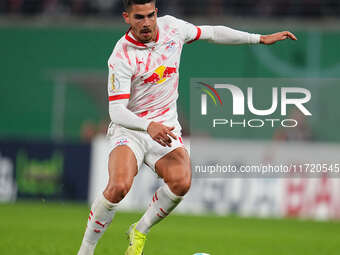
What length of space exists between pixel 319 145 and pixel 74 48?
9016 millimetres

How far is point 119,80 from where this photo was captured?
6.34 meters

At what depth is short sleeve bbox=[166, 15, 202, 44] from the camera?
701 centimetres

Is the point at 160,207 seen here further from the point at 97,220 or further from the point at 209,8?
the point at 209,8

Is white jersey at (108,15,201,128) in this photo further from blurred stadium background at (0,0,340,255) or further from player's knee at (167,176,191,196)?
blurred stadium background at (0,0,340,255)

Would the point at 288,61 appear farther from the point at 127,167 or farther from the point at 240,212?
Result: the point at 127,167

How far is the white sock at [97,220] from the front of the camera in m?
6.30

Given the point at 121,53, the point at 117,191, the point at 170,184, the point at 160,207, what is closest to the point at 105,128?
the point at 160,207

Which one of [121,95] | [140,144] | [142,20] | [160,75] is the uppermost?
[142,20]

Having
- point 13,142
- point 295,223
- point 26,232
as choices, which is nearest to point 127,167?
point 26,232

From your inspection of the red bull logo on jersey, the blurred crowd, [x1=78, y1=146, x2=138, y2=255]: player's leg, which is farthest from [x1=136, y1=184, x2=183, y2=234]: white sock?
the blurred crowd

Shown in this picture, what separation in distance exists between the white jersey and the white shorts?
0.19m

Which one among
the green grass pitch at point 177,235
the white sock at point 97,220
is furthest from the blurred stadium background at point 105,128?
the white sock at point 97,220

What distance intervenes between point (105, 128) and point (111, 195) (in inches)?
482

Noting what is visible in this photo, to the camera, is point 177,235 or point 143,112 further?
point 177,235
